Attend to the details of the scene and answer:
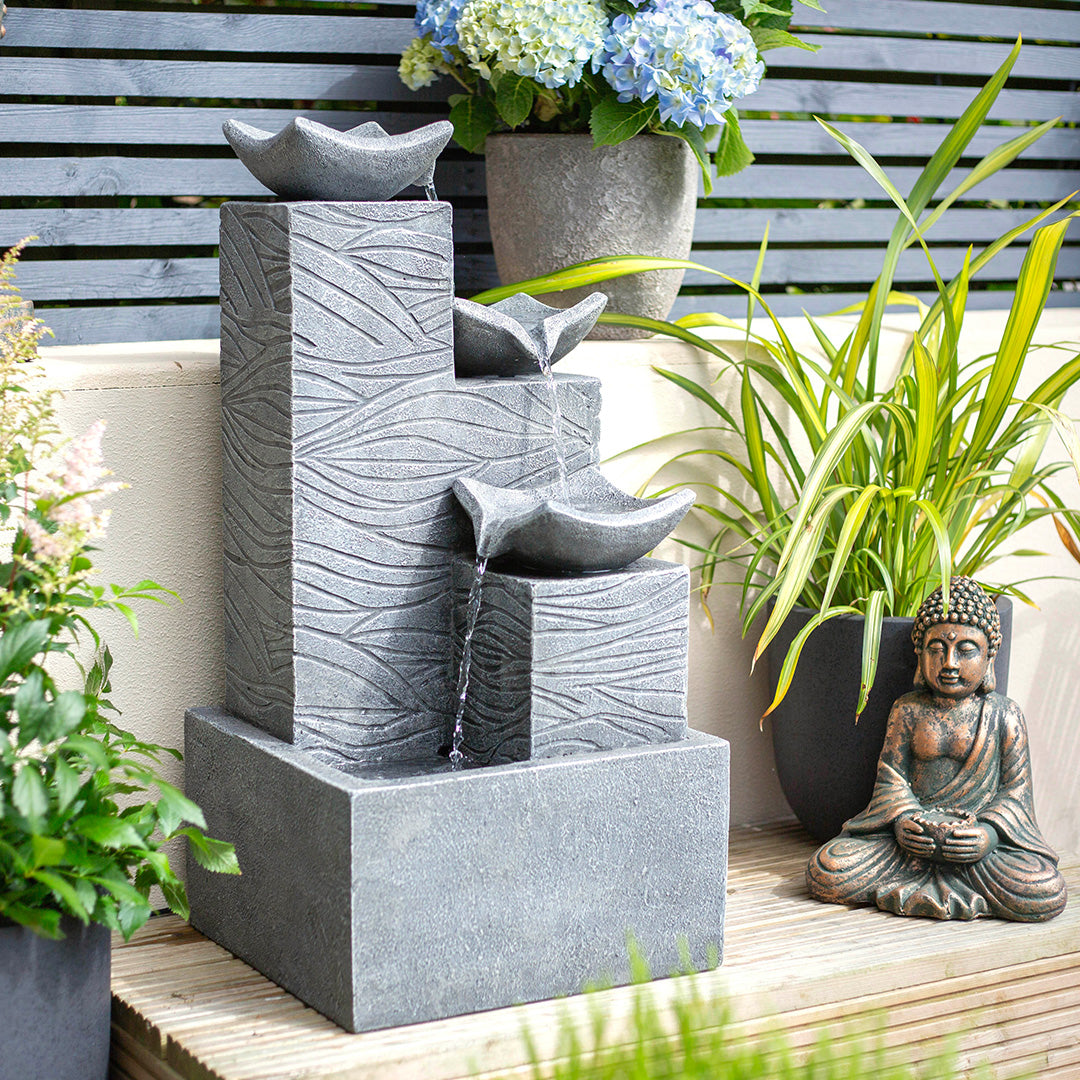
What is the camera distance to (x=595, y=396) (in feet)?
6.35

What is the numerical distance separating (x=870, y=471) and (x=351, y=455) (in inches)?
38.6

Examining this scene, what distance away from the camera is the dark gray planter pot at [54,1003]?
5.07 ft

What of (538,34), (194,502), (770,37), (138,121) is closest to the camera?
(194,502)

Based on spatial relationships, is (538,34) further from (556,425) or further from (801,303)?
(801,303)

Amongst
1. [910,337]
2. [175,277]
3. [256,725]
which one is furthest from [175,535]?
[910,337]

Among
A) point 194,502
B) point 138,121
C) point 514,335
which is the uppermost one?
point 138,121

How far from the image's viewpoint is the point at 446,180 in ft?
8.04

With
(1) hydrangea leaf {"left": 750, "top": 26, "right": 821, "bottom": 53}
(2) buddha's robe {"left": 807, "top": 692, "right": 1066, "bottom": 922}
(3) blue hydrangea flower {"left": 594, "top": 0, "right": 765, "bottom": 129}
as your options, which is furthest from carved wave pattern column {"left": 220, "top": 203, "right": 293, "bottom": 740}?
(1) hydrangea leaf {"left": 750, "top": 26, "right": 821, "bottom": 53}

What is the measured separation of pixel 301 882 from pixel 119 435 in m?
0.66

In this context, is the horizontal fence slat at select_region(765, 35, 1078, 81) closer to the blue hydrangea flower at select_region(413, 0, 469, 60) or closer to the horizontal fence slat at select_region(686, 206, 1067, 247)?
the horizontal fence slat at select_region(686, 206, 1067, 247)

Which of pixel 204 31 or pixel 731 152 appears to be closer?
pixel 204 31

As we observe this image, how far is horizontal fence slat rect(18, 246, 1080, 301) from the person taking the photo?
7.22ft

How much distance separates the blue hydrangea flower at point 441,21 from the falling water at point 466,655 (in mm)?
911

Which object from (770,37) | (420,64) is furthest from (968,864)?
(420,64)
